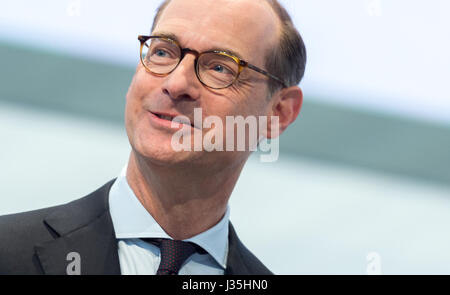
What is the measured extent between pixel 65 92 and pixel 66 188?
1721 millimetres

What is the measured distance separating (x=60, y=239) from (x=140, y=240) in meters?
0.20

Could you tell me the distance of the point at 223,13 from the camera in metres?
1.53

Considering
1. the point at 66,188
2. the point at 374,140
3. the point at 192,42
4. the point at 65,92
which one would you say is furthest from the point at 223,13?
the point at 374,140

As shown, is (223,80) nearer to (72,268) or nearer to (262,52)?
(262,52)

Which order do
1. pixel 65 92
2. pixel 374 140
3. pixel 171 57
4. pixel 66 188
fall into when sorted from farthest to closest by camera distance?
pixel 374 140 → pixel 65 92 → pixel 66 188 → pixel 171 57

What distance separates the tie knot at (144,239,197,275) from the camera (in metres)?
1.48

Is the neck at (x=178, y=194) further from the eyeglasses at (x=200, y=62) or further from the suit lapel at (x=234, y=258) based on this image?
the eyeglasses at (x=200, y=62)

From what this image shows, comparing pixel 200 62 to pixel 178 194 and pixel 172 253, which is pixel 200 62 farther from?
pixel 172 253

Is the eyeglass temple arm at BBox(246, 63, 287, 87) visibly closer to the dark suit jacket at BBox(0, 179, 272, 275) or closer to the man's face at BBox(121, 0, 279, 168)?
the man's face at BBox(121, 0, 279, 168)

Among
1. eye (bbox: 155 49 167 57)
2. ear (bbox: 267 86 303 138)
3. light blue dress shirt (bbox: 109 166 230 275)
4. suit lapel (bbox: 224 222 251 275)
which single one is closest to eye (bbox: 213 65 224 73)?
eye (bbox: 155 49 167 57)

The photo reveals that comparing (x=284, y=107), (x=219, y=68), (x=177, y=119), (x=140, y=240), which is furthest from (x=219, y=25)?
(x=140, y=240)

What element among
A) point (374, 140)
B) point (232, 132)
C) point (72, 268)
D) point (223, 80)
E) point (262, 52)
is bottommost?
point (72, 268)

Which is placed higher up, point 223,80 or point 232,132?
point 223,80

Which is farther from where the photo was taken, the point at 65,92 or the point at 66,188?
the point at 65,92
